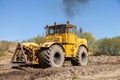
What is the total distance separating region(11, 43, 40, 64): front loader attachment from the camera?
19141 mm

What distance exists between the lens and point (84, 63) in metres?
23.0

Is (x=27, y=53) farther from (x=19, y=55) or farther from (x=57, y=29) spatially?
(x=57, y=29)

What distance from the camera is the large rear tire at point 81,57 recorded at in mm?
22141

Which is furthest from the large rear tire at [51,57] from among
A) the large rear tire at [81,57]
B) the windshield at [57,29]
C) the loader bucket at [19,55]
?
the large rear tire at [81,57]

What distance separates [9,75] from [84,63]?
354 inches

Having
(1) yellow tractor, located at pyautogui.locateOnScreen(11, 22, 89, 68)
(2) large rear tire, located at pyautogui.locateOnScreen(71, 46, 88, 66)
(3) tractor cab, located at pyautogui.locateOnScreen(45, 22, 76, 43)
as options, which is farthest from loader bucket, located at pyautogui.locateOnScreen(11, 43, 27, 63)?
(2) large rear tire, located at pyautogui.locateOnScreen(71, 46, 88, 66)

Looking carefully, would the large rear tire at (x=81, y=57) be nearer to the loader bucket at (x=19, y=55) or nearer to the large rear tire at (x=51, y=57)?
the large rear tire at (x=51, y=57)

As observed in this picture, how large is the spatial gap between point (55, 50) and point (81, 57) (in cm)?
376

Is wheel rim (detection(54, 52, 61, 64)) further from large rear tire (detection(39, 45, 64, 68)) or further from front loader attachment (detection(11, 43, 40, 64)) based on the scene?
front loader attachment (detection(11, 43, 40, 64))

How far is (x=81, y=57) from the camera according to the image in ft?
74.4

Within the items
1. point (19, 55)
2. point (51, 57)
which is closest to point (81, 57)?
point (51, 57)

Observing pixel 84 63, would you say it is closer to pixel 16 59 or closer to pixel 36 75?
pixel 16 59

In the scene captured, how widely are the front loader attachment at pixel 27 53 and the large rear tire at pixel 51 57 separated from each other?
2.04ft

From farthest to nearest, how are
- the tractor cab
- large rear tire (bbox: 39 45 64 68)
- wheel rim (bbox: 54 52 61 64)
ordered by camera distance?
1. the tractor cab
2. wheel rim (bbox: 54 52 61 64)
3. large rear tire (bbox: 39 45 64 68)
